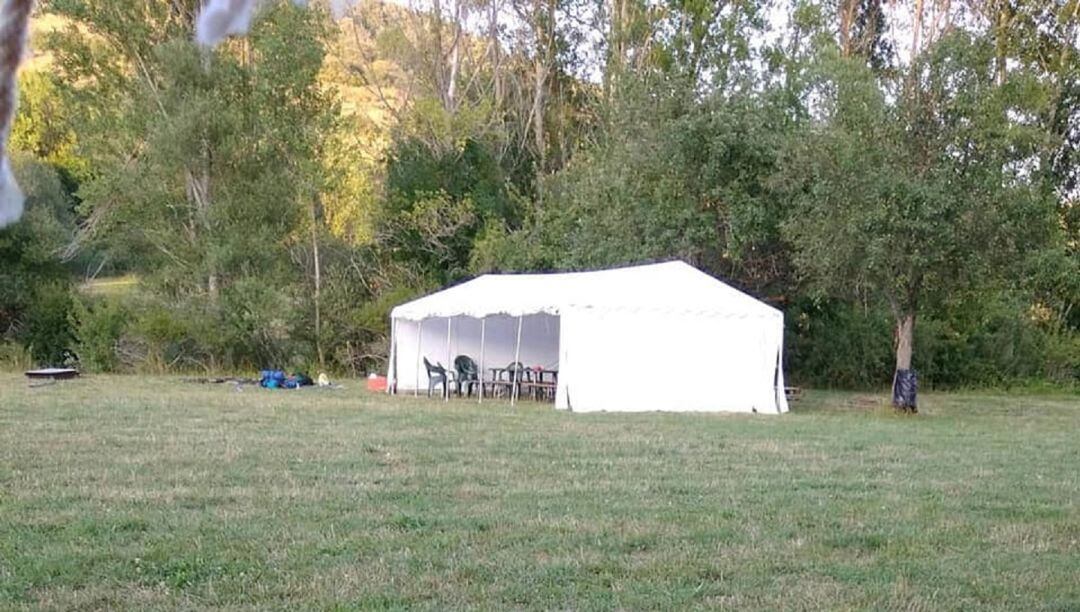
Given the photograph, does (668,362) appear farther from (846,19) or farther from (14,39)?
(846,19)

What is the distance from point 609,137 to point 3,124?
64.0 ft

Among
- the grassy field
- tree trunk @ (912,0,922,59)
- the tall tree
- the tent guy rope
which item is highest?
tree trunk @ (912,0,922,59)

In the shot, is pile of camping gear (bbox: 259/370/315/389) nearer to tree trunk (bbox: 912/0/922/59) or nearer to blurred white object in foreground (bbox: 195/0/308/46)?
blurred white object in foreground (bbox: 195/0/308/46)

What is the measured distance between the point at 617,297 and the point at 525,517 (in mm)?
7782

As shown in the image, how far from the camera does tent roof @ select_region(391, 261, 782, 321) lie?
12688 mm

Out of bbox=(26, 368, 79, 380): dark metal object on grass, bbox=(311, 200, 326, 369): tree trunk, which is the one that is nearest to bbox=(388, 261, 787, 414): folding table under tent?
bbox=(311, 200, 326, 369): tree trunk

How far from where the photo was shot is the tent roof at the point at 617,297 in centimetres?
1269

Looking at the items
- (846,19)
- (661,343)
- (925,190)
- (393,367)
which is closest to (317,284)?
(393,367)

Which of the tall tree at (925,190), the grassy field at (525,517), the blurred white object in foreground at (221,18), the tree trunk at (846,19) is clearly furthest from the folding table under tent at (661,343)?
the tree trunk at (846,19)

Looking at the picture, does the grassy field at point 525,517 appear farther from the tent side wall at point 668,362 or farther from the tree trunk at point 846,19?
the tree trunk at point 846,19

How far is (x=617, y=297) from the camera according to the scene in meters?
12.7

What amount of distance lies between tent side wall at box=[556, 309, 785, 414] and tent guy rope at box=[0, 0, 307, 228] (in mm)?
11762

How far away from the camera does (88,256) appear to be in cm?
2234

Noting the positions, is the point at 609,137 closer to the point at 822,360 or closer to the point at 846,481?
the point at 822,360
